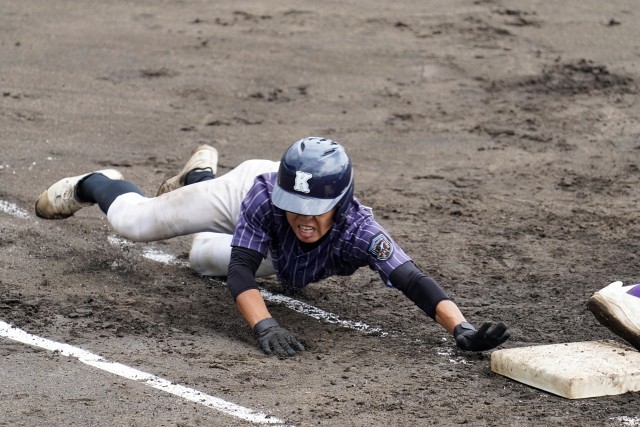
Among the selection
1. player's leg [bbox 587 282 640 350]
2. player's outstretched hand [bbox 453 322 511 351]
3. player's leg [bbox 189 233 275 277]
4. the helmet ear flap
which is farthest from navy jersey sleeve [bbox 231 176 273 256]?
player's leg [bbox 587 282 640 350]

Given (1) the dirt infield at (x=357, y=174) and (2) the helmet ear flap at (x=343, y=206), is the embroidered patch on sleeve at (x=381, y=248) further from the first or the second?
(1) the dirt infield at (x=357, y=174)

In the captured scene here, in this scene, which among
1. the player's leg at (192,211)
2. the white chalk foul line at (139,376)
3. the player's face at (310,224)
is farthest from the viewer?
the player's leg at (192,211)

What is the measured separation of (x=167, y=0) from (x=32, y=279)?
559 cm

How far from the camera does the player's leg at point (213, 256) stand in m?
5.68

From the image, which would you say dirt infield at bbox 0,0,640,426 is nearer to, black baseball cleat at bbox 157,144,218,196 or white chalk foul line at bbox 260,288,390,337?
white chalk foul line at bbox 260,288,390,337

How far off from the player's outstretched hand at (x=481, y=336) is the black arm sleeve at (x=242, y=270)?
2.92 feet

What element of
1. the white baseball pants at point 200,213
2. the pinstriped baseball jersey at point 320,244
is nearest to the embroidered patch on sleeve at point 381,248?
the pinstriped baseball jersey at point 320,244

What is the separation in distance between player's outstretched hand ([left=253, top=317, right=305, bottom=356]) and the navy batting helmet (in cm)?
50

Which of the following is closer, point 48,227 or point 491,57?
point 48,227

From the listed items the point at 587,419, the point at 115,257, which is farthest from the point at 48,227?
the point at 587,419

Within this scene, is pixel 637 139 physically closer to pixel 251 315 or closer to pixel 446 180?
pixel 446 180

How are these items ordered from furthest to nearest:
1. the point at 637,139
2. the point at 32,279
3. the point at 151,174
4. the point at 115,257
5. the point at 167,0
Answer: the point at 167,0 < the point at 637,139 < the point at 151,174 < the point at 115,257 < the point at 32,279

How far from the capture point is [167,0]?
10656 mm

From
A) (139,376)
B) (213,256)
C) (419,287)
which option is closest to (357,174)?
(213,256)
